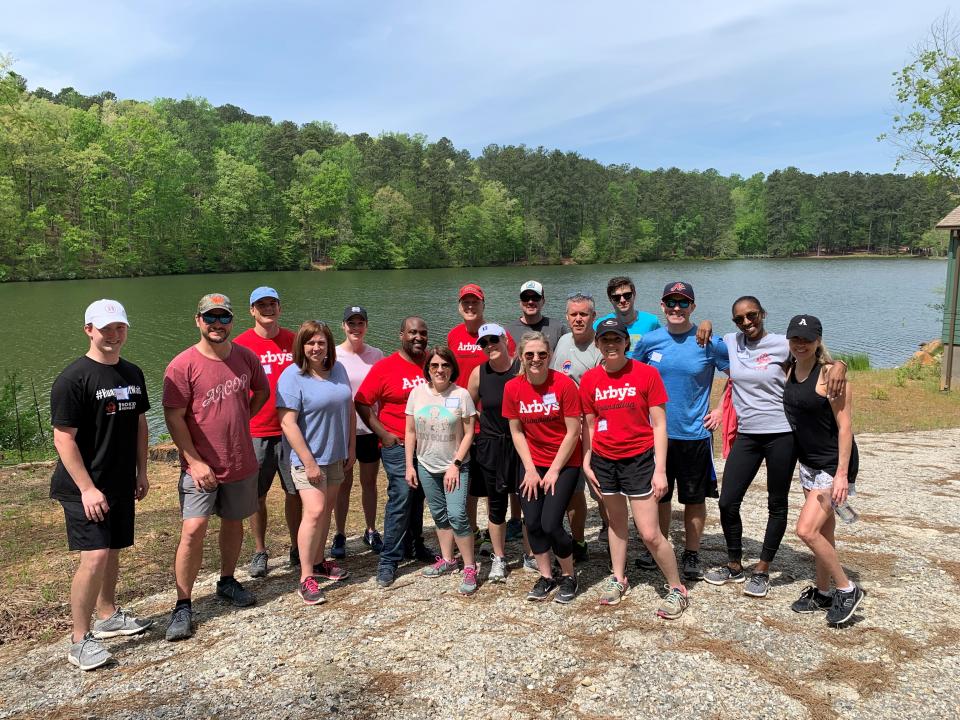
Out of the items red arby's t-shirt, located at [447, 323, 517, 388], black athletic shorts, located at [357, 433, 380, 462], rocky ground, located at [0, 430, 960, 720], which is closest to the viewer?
rocky ground, located at [0, 430, 960, 720]

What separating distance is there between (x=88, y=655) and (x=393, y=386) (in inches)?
104

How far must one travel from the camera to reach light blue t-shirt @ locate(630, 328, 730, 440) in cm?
461

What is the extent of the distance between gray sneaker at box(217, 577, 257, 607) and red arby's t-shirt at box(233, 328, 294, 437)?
3.74 feet

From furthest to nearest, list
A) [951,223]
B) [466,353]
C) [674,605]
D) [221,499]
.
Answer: [951,223]
[466,353]
[221,499]
[674,605]

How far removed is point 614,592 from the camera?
14.7 ft

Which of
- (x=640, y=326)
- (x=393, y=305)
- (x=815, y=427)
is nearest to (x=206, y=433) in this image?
(x=640, y=326)

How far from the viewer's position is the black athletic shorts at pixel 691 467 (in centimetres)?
463

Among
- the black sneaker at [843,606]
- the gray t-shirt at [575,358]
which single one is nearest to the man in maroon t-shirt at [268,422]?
the gray t-shirt at [575,358]

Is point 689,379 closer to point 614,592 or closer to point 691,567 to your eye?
point 691,567

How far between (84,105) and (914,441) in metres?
111

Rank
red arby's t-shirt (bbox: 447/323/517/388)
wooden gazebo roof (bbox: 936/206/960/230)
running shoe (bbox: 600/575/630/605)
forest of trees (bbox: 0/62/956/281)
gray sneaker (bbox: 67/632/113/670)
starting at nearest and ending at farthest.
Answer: gray sneaker (bbox: 67/632/113/670) → running shoe (bbox: 600/575/630/605) → red arby's t-shirt (bbox: 447/323/517/388) → wooden gazebo roof (bbox: 936/206/960/230) → forest of trees (bbox: 0/62/956/281)

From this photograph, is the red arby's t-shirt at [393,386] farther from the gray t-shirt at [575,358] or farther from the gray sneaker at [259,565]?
the gray sneaker at [259,565]

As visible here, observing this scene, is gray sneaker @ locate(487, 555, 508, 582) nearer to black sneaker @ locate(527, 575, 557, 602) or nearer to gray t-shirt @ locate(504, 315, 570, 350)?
black sneaker @ locate(527, 575, 557, 602)

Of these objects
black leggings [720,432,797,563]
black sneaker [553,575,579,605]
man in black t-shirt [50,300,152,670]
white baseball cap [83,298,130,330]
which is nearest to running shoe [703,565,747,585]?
black leggings [720,432,797,563]
